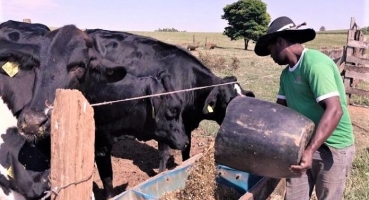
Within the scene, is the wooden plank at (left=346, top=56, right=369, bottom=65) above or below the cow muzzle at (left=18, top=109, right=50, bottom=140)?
above

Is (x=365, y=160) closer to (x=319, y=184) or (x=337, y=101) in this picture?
(x=319, y=184)

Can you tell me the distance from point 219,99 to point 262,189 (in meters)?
2.42

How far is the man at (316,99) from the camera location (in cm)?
285

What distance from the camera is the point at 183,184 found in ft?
15.6

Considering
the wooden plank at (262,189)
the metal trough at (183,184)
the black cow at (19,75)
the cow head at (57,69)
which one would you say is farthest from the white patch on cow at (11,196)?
the wooden plank at (262,189)

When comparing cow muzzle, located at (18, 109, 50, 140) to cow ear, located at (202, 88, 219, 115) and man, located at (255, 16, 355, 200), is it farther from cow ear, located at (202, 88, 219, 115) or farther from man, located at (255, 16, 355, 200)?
cow ear, located at (202, 88, 219, 115)

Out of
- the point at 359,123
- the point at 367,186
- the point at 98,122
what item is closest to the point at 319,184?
the point at 367,186

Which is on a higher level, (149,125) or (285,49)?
(285,49)

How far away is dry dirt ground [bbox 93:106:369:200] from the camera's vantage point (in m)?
5.64

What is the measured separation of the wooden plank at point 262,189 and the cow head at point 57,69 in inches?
77.5

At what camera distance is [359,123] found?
28.6 feet

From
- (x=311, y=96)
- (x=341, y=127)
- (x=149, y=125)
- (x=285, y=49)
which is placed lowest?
(x=149, y=125)

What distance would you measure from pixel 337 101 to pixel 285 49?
0.59m

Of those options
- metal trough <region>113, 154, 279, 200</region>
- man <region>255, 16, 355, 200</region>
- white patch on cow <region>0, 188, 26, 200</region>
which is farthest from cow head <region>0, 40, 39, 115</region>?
man <region>255, 16, 355, 200</region>
